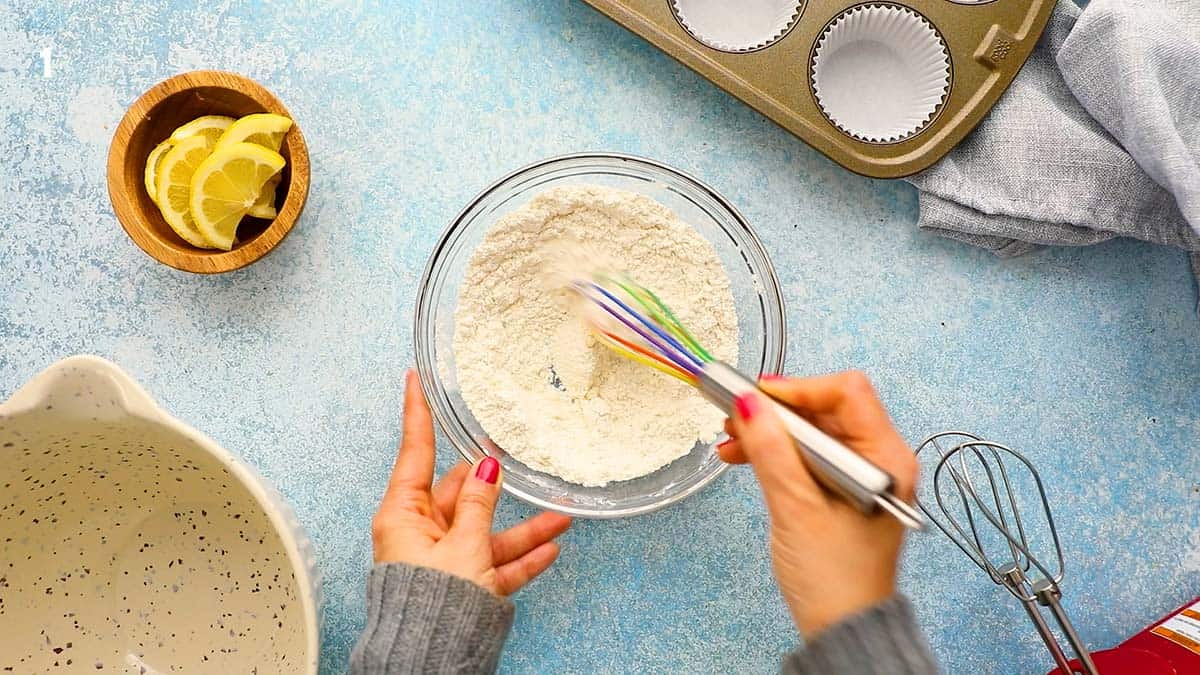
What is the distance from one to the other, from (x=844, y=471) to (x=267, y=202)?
73 centimetres

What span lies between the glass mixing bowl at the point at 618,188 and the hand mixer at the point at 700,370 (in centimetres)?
10

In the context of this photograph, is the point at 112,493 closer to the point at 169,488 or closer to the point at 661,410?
the point at 169,488

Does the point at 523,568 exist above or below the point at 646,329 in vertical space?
below

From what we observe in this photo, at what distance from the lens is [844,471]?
0.67 meters

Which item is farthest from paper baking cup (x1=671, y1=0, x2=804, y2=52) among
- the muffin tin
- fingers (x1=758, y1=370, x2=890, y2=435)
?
fingers (x1=758, y1=370, x2=890, y2=435)

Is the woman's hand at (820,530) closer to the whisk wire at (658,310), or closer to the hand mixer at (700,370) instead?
the hand mixer at (700,370)

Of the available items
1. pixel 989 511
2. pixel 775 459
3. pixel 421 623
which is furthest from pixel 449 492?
pixel 989 511

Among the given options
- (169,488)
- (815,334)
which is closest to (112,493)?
(169,488)

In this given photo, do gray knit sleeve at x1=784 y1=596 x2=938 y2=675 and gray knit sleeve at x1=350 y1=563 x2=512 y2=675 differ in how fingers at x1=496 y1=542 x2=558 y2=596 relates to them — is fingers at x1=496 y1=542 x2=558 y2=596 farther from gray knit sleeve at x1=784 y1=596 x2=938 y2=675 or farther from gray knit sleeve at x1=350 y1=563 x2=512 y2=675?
gray knit sleeve at x1=784 y1=596 x2=938 y2=675

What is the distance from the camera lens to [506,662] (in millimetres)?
1043

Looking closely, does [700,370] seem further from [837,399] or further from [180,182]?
[180,182]

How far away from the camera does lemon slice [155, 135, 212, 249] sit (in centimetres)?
96

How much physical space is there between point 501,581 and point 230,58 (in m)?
0.73

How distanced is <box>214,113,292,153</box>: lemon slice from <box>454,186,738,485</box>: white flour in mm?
264
